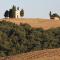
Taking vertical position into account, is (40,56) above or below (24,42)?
above

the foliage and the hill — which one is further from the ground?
the hill

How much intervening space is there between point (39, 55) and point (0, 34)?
12249 millimetres

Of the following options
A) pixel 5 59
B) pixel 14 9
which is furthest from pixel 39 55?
pixel 14 9

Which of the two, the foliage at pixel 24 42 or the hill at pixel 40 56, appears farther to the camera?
the foliage at pixel 24 42

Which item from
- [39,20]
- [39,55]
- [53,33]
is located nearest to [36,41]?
[53,33]

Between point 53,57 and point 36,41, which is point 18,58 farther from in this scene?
point 36,41

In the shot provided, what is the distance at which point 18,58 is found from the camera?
898 inches

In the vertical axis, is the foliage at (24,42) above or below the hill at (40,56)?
below

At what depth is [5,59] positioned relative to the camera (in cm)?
2270

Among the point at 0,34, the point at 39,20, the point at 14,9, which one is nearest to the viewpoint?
the point at 0,34

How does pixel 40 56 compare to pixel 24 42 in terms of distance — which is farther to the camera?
pixel 24 42

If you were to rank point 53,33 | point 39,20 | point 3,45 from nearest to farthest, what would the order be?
point 3,45 → point 53,33 → point 39,20

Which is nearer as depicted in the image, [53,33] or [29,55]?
[29,55]

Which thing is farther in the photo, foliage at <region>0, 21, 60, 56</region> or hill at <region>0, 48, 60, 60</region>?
foliage at <region>0, 21, 60, 56</region>
